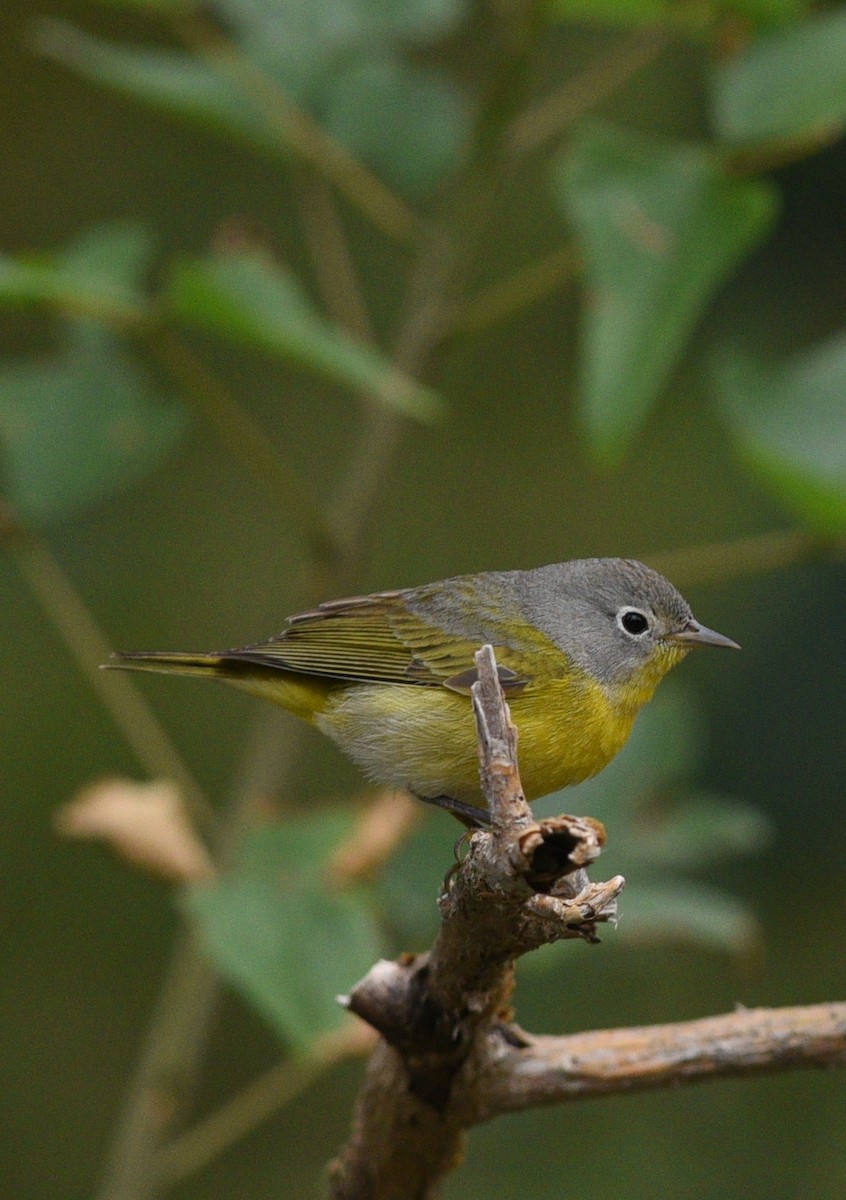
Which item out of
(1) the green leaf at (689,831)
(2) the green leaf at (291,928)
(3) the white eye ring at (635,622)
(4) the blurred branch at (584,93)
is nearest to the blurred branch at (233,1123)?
(2) the green leaf at (291,928)

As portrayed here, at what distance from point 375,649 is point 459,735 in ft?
1.28

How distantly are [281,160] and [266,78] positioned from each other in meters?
0.20

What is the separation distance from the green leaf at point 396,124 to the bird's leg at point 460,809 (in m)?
1.55

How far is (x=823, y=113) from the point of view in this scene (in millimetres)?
3348

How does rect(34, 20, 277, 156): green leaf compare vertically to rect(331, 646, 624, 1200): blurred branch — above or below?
above

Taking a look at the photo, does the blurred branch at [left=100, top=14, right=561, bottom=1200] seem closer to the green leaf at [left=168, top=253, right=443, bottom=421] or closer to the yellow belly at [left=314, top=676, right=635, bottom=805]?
the yellow belly at [left=314, top=676, right=635, bottom=805]

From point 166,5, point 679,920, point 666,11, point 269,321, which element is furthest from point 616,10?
point 679,920

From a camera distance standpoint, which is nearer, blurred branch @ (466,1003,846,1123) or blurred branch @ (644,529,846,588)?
blurred branch @ (466,1003,846,1123)

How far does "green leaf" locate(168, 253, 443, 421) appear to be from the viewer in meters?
2.86

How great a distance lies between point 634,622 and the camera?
11.7 ft

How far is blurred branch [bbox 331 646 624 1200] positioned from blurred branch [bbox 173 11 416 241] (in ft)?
5.49

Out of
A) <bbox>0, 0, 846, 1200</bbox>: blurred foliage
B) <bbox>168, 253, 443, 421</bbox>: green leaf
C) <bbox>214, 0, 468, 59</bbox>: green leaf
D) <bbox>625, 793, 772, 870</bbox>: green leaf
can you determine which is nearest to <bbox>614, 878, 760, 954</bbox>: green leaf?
<bbox>0, 0, 846, 1200</bbox>: blurred foliage

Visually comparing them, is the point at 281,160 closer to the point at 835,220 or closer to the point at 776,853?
the point at 835,220

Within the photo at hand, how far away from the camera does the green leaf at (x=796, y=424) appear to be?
3.29 metres
